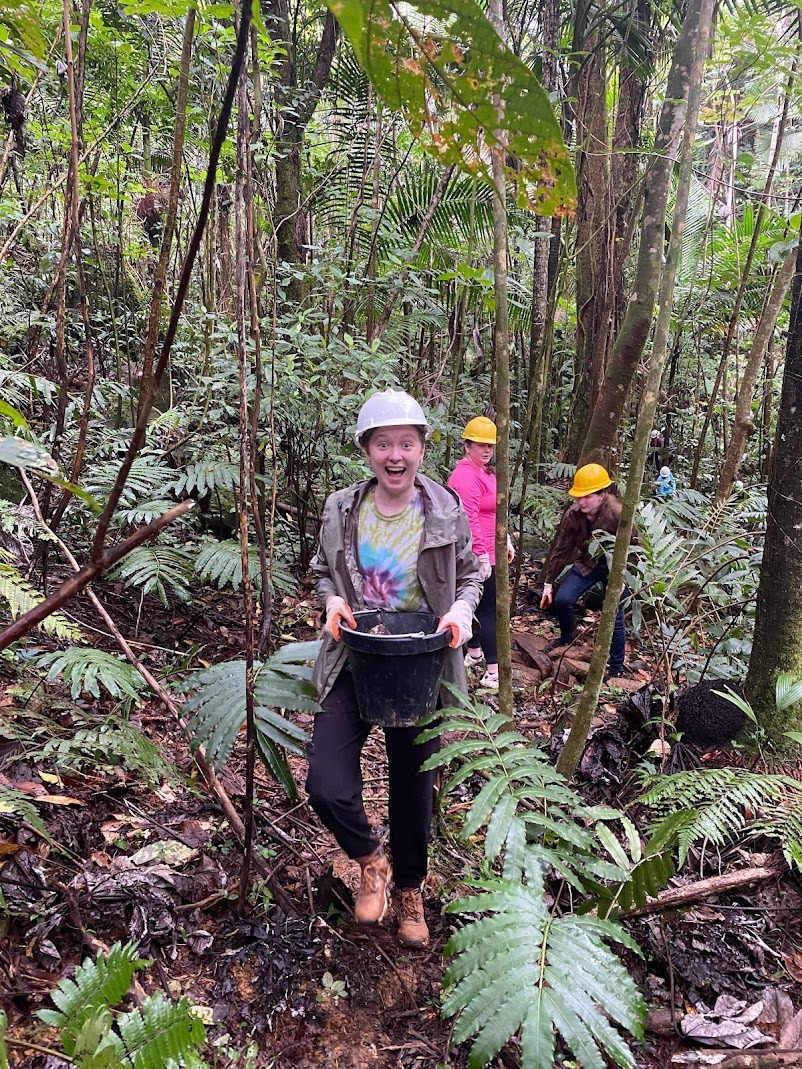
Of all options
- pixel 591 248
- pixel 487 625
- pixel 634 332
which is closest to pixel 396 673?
pixel 487 625

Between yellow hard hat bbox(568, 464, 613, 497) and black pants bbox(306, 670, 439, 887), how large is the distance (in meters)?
2.73

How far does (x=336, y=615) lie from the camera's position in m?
2.27

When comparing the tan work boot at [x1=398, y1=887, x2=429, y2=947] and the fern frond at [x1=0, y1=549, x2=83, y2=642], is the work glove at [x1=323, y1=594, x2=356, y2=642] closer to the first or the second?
the fern frond at [x1=0, y1=549, x2=83, y2=642]

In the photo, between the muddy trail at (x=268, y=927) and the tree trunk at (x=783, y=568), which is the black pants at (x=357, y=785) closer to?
the muddy trail at (x=268, y=927)

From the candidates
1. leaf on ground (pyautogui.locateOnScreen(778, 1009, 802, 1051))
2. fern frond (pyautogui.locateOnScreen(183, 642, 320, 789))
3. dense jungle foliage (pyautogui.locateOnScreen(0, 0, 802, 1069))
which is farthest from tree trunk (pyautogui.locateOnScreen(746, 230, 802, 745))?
fern frond (pyautogui.locateOnScreen(183, 642, 320, 789))

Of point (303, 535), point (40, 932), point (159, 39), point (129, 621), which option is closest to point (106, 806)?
point (40, 932)

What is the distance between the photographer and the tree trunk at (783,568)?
9.26 feet

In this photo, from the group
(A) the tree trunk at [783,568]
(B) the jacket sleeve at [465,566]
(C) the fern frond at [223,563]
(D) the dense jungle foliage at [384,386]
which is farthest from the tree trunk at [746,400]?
(B) the jacket sleeve at [465,566]

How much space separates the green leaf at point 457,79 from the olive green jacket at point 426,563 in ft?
4.91

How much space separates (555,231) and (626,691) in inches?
117

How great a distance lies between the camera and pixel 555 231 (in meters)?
4.60

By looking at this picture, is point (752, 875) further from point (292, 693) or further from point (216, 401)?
point (216, 401)

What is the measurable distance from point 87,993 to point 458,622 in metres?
1.31

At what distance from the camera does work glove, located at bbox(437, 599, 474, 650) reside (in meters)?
2.21
